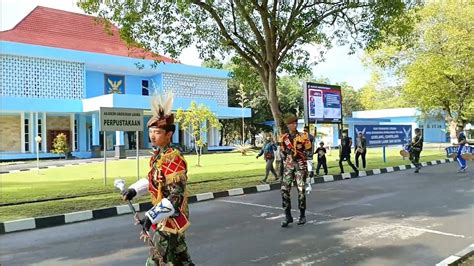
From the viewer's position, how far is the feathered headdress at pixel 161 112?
3338mm

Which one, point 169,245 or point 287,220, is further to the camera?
point 287,220

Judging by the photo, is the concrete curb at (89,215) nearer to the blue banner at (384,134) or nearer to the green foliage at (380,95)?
the blue banner at (384,134)

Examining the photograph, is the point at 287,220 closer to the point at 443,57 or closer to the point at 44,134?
the point at 443,57

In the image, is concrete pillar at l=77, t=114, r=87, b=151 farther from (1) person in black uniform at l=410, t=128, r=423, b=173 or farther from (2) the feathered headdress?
(2) the feathered headdress

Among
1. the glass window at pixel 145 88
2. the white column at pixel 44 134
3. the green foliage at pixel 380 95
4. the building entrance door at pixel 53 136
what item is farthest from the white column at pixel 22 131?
the green foliage at pixel 380 95

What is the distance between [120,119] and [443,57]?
82.4ft

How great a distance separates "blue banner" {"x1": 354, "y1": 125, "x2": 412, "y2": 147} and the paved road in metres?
9.59

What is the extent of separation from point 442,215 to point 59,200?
25.9ft

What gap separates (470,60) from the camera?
29.5 meters

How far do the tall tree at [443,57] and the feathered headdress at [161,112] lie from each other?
28.1 meters

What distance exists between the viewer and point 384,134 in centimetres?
2102

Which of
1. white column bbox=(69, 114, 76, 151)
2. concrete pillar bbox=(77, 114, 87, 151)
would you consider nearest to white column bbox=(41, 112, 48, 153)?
white column bbox=(69, 114, 76, 151)

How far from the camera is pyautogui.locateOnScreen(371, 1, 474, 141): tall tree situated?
29594mm

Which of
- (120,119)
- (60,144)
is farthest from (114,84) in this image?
(120,119)
